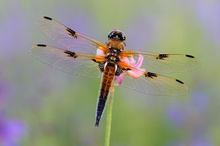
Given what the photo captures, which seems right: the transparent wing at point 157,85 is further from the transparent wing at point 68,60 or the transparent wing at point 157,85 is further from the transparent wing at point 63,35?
the transparent wing at point 63,35

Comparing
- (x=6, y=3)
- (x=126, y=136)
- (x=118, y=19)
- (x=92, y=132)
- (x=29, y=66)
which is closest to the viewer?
(x=92, y=132)

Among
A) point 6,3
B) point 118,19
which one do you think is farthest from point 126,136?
point 6,3

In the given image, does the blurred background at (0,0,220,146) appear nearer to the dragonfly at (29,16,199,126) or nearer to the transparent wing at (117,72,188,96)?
the dragonfly at (29,16,199,126)

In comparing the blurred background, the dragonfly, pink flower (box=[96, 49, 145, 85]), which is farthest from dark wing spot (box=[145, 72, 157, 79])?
the blurred background

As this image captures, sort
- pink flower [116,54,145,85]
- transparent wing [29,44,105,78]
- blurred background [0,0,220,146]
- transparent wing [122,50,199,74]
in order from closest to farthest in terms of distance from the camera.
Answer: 1. pink flower [116,54,145,85]
2. transparent wing [29,44,105,78]
3. transparent wing [122,50,199,74]
4. blurred background [0,0,220,146]

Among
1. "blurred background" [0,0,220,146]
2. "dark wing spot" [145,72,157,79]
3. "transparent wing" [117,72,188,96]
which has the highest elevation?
"dark wing spot" [145,72,157,79]

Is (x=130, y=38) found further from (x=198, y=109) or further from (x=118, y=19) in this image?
(x=198, y=109)

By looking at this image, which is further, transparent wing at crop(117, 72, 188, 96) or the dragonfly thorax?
transparent wing at crop(117, 72, 188, 96)

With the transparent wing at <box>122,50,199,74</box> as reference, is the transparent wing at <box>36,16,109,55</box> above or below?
above

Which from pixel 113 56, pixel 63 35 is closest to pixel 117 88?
pixel 63 35
